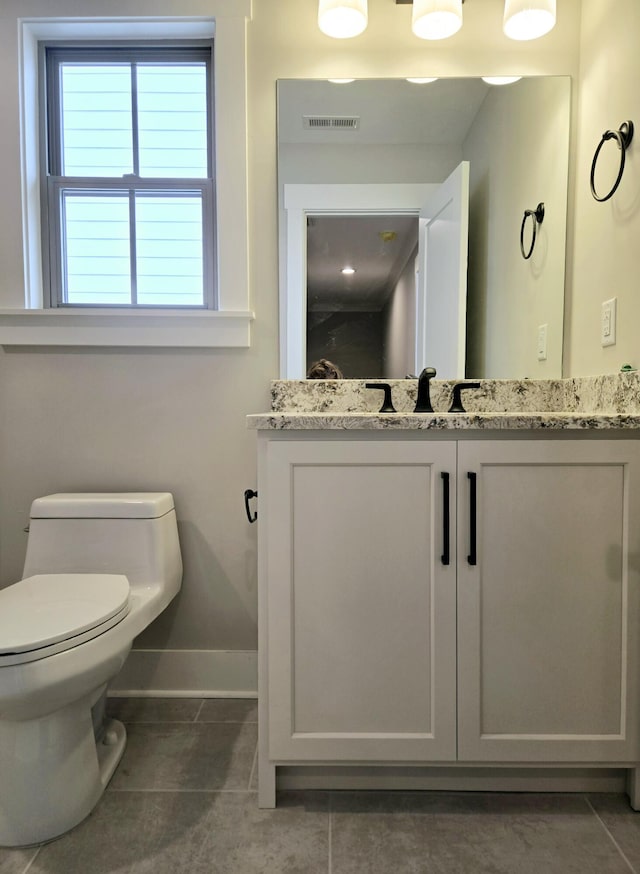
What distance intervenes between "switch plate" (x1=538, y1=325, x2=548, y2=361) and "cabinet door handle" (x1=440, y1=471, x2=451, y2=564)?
2.39 feet

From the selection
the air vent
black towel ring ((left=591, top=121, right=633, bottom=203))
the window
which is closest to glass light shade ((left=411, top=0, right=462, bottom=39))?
the air vent

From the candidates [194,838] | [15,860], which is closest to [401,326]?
[194,838]

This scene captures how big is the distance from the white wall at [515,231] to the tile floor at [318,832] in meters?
1.18

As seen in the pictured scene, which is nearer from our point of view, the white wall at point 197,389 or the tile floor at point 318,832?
the tile floor at point 318,832

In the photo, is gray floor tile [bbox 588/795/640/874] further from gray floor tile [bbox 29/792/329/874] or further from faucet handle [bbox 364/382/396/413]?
faucet handle [bbox 364/382/396/413]

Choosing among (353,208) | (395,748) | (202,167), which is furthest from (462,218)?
(395,748)

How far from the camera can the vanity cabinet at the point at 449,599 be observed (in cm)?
116

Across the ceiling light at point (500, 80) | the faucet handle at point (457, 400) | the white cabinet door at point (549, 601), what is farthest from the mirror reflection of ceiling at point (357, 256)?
the white cabinet door at point (549, 601)

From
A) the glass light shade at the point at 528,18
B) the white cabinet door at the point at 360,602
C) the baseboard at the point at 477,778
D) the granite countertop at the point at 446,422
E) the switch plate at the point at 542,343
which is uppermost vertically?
the glass light shade at the point at 528,18

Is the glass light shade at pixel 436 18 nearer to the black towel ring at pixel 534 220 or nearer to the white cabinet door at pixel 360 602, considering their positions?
the black towel ring at pixel 534 220

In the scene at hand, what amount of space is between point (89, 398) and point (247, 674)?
3.47ft

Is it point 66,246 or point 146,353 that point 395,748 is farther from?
point 66,246

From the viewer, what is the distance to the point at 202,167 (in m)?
1.73

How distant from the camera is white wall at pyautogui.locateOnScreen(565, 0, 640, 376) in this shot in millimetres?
1303
